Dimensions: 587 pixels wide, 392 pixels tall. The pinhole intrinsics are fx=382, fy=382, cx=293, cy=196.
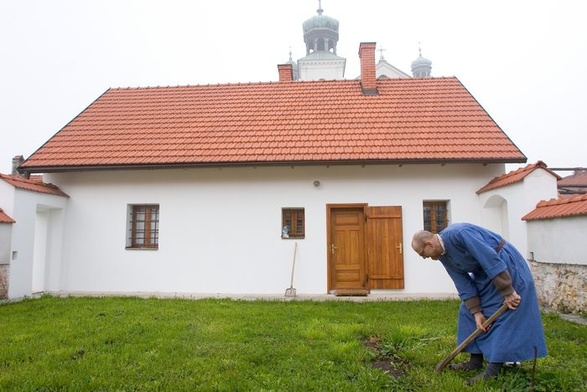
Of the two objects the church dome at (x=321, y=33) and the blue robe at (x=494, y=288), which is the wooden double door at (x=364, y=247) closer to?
the blue robe at (x=494, y=288)

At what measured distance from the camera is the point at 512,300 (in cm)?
315

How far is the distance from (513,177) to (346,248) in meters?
3.87

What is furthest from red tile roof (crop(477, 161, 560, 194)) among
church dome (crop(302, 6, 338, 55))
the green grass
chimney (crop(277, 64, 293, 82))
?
church dome (crop(302, 6, 338, 55))

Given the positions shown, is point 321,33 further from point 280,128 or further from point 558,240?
point 558,240

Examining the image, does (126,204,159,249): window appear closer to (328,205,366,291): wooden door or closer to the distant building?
(328,205,366,291): wooden door

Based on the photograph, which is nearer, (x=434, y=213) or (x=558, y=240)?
(x=558, y=240)

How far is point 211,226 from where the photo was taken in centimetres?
937

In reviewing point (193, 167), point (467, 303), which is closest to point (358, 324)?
point (467, 303)

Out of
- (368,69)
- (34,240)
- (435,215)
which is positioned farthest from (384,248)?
(34,240)

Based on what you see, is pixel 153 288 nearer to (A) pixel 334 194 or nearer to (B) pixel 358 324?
(A) pixel 334 194

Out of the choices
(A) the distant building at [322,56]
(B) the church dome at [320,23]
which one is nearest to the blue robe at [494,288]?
(A) the distant building at [322,56]

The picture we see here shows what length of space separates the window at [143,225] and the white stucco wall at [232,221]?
0.77 ft

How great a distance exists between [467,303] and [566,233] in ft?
13.9

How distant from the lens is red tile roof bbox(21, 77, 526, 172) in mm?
9062
